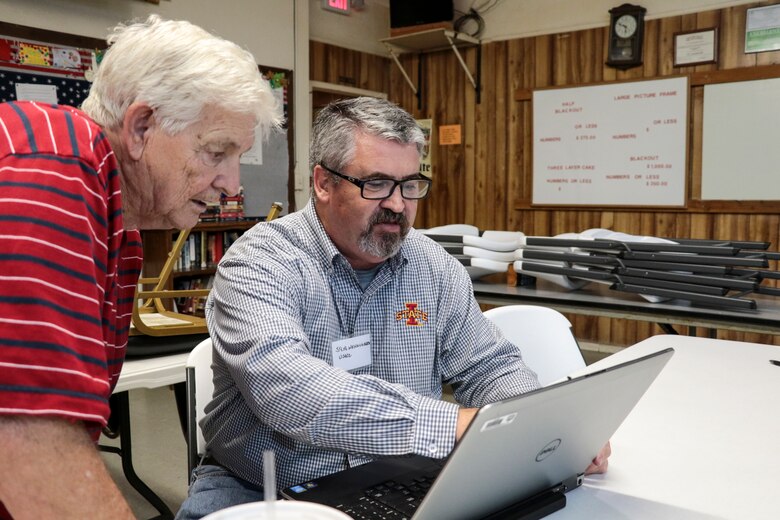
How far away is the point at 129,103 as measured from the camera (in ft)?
2.95

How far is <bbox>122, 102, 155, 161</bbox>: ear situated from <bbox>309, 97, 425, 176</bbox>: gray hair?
0.62m

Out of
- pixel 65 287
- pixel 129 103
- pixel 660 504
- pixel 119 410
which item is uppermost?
pixel 129 103

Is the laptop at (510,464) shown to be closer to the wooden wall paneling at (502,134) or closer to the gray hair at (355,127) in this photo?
the gray hair at (355,127)

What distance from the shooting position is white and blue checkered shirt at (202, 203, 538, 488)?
1.02 meters

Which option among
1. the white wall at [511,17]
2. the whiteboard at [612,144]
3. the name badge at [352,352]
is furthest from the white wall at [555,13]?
the name badge at [352,352]

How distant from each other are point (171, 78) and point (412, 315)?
2.61 ft

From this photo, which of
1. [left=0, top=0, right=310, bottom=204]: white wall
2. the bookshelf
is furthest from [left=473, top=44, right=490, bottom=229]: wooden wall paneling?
the bookshelf

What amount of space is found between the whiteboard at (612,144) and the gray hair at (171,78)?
4262mm

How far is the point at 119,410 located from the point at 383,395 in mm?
1844

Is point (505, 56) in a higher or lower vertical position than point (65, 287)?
higher

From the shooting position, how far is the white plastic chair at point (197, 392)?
4.77 ft

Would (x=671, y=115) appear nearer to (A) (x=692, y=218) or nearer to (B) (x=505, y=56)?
(A) (x=692, y=218)

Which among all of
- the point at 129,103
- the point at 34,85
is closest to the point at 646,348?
the point at 129,103

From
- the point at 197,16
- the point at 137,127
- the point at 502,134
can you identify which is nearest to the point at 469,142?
the point at 502,134
